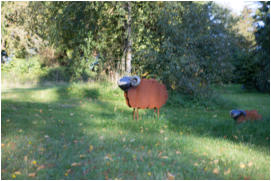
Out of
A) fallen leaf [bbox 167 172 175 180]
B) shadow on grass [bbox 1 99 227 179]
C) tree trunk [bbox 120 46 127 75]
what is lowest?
shadow on grass [bbox 1 99 227 179]

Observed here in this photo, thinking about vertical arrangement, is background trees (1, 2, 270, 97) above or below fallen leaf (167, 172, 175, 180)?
above

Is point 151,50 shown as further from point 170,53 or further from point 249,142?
point 249,142

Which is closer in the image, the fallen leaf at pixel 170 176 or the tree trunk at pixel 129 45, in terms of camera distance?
the fallen leaf at pixel 170 176

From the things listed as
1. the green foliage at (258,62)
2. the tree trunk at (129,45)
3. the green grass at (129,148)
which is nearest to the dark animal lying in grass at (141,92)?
the green grass at (129,148)

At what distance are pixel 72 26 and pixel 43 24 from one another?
71.4 inches

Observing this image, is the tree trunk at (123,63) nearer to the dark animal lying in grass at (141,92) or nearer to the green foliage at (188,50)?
the green foliage at (188,50)

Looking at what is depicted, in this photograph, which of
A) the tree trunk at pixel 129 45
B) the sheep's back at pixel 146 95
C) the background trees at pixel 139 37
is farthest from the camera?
the background trees at pixel 139 37

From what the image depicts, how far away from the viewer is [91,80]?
46.5 ft

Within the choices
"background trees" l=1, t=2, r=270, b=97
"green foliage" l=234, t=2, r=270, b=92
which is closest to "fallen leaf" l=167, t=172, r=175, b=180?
"background trees" l=1, t=2, r=270, b=97

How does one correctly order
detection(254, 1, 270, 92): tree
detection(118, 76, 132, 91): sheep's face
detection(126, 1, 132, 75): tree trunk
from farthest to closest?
detection(254, 1, 270, 92): tree
detection(126, 1, 132, 75): tree trunk
detection(118, 76, 132, 91): sheep's face

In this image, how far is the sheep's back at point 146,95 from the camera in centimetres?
677

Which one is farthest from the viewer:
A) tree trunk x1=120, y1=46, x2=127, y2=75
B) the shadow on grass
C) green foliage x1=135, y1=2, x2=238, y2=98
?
green foliage x1=135, y1=2, x2=238, y2=98

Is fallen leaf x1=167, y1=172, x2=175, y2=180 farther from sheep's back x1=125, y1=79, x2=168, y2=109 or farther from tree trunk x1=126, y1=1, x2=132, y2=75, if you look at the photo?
tree trunk x1=126, y1=1, x2=132, y2=75

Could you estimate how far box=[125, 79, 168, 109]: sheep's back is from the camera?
Result: 22.2ft
